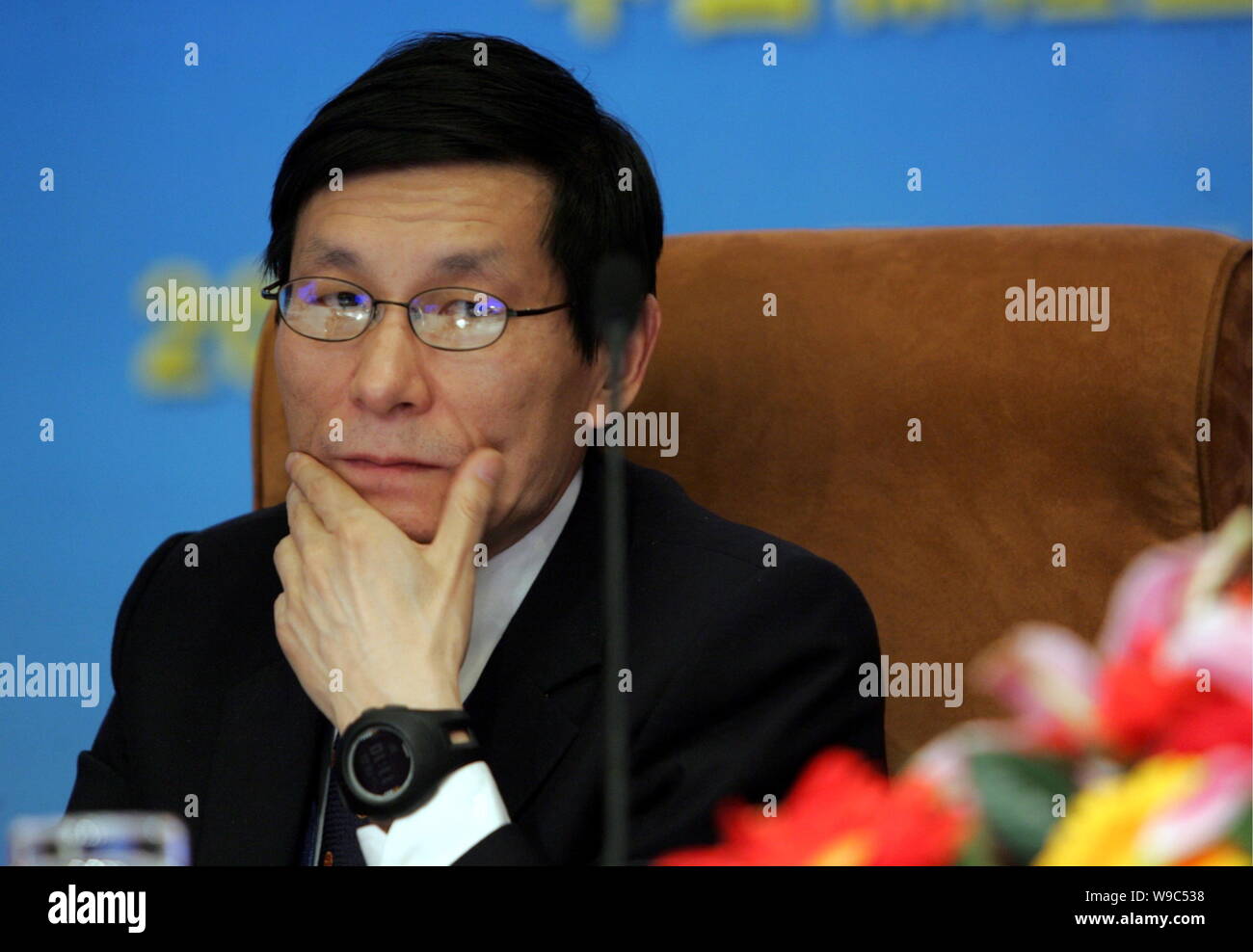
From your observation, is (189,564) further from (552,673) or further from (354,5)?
(354,5)

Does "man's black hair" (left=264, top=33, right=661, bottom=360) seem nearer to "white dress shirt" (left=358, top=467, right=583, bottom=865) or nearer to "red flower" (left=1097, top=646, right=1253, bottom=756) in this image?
"white dress shirt" (left=358, top=467, right=583, bottom=865)

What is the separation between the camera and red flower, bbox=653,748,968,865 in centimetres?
42

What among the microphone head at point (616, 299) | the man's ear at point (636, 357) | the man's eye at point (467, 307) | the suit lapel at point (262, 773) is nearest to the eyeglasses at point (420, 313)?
the man's eye at point (467, 307)

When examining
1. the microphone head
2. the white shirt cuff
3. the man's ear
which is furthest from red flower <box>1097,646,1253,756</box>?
the man's ear

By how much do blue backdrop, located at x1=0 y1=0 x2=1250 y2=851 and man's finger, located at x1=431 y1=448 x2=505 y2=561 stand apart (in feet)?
1.70

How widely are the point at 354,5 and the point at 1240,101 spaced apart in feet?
3.15

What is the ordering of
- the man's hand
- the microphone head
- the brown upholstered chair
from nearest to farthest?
the microphone head
the man's hand
the brown upholstered chair

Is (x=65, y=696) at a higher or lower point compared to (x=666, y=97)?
lower

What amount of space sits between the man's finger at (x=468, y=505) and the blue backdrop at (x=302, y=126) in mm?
519

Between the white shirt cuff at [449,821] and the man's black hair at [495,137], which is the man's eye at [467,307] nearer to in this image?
the man's black hair at [495,137]

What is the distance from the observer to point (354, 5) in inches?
60.9

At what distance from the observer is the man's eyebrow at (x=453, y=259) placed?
1.16 meters
